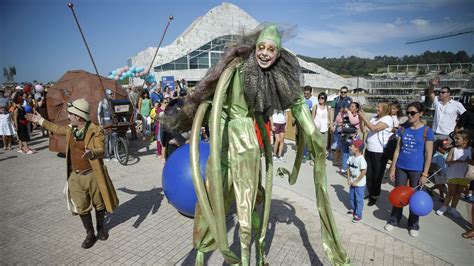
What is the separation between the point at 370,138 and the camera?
16.0 ft

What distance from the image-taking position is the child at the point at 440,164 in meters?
5.09

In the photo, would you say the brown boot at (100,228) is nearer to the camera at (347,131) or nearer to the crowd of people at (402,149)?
the crowd of people at (402,149)

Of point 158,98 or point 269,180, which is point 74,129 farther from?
point 158,98

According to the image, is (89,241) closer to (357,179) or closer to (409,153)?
(357,179)

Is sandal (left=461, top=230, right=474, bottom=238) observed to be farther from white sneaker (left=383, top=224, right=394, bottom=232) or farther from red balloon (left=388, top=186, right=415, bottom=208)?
red balloon (left=388, top=186, right=415, bottom=208)

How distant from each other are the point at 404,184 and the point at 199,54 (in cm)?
4337

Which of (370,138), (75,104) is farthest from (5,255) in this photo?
(370,138)

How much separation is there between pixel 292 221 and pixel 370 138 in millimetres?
2119

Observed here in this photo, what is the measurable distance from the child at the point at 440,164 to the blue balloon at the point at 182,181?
449 centimetres

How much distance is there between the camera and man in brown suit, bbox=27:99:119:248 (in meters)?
3.45

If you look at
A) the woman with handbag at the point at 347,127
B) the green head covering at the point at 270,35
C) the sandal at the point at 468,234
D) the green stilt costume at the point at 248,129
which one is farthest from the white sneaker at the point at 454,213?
the green head covering at the point at 270,35

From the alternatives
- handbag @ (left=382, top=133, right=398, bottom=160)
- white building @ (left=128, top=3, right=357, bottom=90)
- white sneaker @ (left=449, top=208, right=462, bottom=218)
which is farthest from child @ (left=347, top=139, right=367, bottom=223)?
white building @ (left=128, top=3, right=357, bottom=90)

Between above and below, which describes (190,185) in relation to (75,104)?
below

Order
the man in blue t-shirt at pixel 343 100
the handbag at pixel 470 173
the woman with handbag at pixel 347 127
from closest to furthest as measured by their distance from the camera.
Answer: the handbag at pixel 470 173
the woman with handbag at pixel 347 127
the man in blue t-shirt at pixel 343 100
